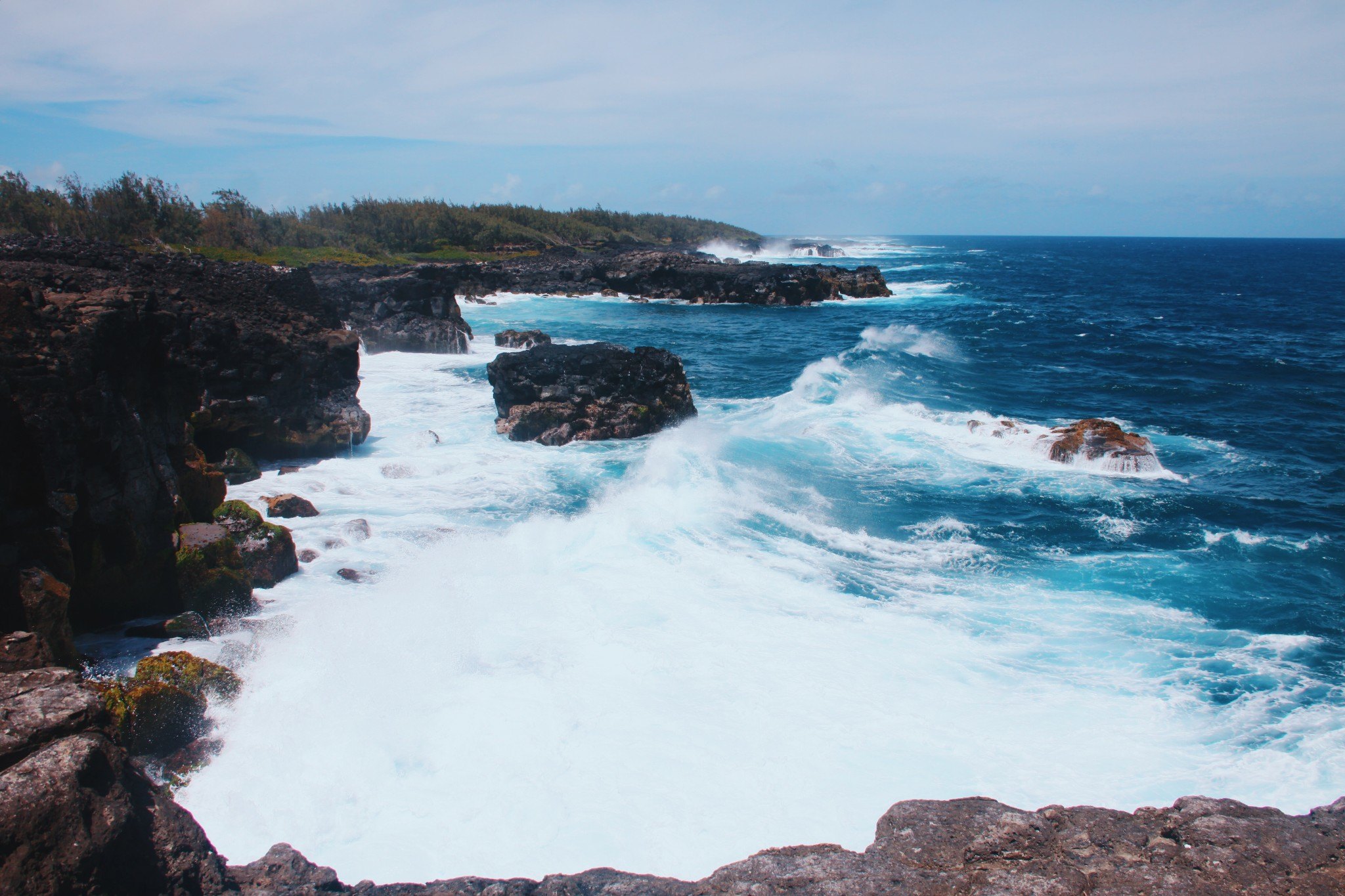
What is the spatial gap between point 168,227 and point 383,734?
43.9 metres

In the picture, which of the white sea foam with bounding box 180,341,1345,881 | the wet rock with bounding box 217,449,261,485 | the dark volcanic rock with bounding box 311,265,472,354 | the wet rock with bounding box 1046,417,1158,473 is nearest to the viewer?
the white sea foam with bounding box 180,341,1345,881

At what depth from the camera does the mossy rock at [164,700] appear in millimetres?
6883

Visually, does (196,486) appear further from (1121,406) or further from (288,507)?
(1121,406)

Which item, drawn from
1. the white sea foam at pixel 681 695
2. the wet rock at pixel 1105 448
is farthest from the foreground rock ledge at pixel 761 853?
the wet rock at pixel 1105 448

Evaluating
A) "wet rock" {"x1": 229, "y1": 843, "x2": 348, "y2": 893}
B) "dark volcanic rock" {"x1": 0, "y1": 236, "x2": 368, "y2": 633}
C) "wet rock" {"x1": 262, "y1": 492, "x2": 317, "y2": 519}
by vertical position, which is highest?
"dark volcanic rock" {"x1": 0, "y1": 236, "x2": 368, "y2": 633}

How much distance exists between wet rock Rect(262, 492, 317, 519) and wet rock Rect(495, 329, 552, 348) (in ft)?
60.7

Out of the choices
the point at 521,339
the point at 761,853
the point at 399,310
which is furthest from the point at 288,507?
the point at 399,310

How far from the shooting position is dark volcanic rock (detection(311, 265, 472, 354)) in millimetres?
32875

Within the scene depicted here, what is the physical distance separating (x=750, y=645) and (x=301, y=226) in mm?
59133

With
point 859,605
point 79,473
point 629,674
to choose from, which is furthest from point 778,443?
point 79,473

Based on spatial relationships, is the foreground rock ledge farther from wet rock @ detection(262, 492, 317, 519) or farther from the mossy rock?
wet rock @ detection(262, 492, 317, 519)

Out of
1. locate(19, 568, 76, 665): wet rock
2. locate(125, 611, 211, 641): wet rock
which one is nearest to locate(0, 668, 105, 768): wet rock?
locate(19, 568, 76, 665): wet rock

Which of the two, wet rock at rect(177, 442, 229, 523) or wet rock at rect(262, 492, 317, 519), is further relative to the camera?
wet rock at rect(262, 492, 317, 519)

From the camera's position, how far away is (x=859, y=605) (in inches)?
438
